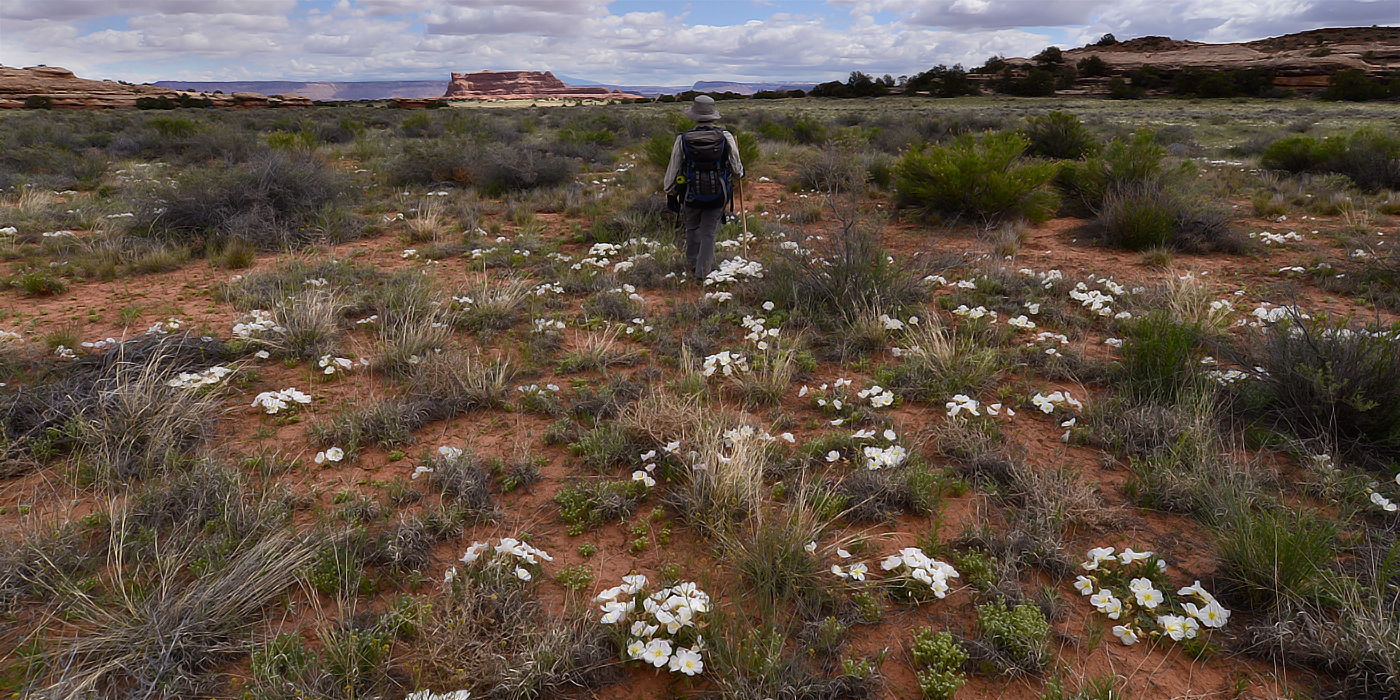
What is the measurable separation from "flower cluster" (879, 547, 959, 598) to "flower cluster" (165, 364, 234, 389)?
14.1ft

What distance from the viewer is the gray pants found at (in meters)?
7.36

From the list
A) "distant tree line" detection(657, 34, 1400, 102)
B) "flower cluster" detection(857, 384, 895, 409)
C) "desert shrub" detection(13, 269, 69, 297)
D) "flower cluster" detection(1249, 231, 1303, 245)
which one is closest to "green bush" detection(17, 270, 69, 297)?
"desert shrub" detection(13, 269, 69, 297)

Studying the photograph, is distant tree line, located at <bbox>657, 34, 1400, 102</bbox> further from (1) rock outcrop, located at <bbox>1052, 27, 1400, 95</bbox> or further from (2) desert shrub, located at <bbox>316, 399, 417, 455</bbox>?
(2) desert shrub, located at <bbox>316, 399, 417, 455</bbox>

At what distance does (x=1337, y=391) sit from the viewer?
12.4 feet

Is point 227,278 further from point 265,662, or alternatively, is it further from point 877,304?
point 877,304

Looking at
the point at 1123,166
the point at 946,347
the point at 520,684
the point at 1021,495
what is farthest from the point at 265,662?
the point at 1123,166

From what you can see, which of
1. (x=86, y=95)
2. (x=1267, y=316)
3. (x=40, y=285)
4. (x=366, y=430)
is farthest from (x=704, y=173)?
(x=86, y=95)

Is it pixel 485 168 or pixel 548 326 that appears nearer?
pixel 548 326

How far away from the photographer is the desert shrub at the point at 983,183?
940 cm

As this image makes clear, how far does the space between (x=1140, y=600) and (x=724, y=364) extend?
9.13ft

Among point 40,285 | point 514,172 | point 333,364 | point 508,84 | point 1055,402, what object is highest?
point 508,84

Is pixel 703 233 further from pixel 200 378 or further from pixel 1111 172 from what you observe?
pixel 1111 172

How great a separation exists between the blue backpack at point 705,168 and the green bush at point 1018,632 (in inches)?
211

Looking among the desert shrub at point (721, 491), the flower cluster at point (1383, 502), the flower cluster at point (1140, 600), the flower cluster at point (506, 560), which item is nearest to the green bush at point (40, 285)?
the flower cluster at point (506, 560)
